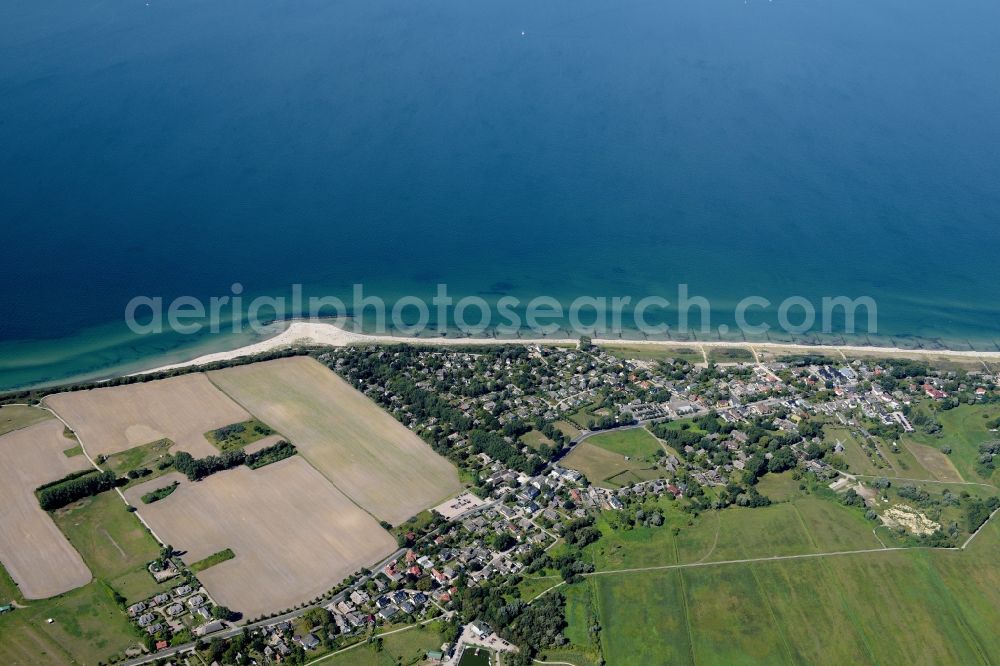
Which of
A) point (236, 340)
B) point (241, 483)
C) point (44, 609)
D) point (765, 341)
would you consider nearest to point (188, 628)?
point (44, 609)

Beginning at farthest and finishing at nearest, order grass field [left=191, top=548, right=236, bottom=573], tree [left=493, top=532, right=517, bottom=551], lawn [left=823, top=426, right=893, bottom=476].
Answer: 1. lawn [left=823, top=426, right=893, bottom=476]
2. tree [left=493, top=532, right=517, bottom=551]
3. grass field [left=191, top=548, right=236, bottom=573]

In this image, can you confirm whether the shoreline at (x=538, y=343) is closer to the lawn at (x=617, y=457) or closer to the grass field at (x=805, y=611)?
the lawn at (x=617, y=457)

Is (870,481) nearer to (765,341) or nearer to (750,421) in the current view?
(750,421)

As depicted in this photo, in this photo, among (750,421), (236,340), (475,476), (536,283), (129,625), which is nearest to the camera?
(129,625)

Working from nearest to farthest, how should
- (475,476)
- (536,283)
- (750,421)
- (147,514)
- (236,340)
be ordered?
1. (147,514)
2. (475,476)
3. (750,421)
4. (236,340)
5. (536,283)

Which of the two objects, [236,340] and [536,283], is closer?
[236,340]

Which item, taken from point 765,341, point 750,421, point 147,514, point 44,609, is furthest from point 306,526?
point 765,341

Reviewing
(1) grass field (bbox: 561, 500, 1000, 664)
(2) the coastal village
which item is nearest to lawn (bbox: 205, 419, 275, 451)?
(2) the coastal village

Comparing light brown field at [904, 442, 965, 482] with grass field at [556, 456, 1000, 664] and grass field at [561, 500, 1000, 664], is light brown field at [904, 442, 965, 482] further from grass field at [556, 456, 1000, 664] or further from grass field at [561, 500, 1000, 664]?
grass field at [561, 500, 1000, 664]

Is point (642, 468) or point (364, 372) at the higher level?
point (364, 372)
